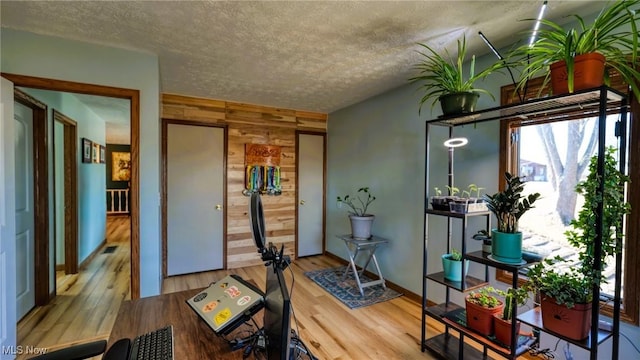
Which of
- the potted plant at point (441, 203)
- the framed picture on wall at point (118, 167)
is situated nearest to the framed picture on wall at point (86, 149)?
the framed picture on wall at point (118, 167)

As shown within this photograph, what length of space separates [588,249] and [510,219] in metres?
0.34

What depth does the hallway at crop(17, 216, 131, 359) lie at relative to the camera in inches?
90.4

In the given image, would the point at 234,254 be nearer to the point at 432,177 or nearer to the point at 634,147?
the point at 432,177

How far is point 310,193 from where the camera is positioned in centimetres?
460

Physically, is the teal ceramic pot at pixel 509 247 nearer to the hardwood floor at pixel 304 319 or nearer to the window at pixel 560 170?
the window at pixel 560 170

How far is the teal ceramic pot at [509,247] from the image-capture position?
1600 mm

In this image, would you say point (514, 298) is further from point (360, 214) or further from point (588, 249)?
point (360, 214)

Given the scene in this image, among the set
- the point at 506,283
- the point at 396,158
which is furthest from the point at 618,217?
the point at 396,158

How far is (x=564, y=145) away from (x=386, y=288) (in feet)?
7.29

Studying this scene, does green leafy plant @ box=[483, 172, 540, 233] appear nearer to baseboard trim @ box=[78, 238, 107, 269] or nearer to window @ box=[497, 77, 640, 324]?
window @ box=[497, 77, 640, 324]

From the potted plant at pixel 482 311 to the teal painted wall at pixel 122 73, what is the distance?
247 centimetres

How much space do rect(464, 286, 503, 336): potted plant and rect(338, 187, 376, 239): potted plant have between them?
5.19ft

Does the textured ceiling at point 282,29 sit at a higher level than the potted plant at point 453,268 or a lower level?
higher

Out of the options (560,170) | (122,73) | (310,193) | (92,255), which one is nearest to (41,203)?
(122,73)
